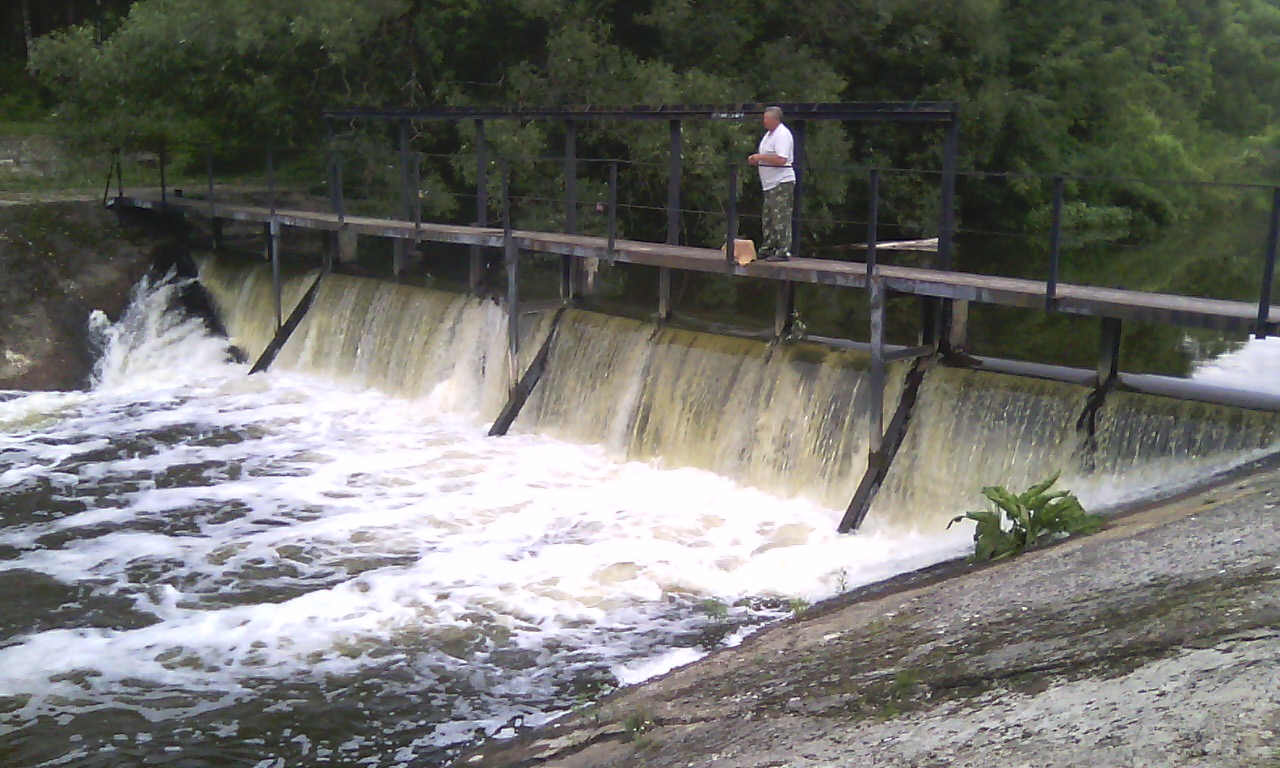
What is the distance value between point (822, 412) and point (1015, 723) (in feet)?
22.4

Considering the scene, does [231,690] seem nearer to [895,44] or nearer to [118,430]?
[118,430]

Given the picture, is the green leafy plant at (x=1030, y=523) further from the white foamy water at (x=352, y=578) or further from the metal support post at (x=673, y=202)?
the metal support post at (x=673, y=202)

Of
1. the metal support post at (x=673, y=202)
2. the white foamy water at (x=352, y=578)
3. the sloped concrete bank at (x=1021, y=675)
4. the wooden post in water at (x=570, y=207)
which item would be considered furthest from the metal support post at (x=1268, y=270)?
the wooden post in water at (x=570, y=207)

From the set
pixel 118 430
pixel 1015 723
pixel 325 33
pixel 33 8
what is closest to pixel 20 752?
pixel 1015 723

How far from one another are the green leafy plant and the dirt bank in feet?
45.9

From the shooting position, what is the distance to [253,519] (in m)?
11.9

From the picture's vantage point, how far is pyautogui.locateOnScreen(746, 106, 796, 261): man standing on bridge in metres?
11.6

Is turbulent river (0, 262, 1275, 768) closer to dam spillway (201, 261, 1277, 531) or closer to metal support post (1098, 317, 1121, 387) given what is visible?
dam spillway (201, 261, 1277, 531)

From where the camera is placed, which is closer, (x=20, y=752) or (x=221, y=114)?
(x=20, y=752)

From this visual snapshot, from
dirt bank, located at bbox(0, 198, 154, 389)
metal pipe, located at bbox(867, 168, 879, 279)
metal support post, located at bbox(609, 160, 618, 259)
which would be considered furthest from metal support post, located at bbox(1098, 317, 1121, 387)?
dirt bank, located at bbox(0, 198, 154, 389)

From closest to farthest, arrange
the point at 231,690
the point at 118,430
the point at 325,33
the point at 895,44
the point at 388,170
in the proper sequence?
1. the point at 231,690
2. the point at 118,430
3. the point at 325,33
4. the point at 388,170
5. the point at 895,44

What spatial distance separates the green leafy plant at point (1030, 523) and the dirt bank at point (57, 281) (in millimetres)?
13998

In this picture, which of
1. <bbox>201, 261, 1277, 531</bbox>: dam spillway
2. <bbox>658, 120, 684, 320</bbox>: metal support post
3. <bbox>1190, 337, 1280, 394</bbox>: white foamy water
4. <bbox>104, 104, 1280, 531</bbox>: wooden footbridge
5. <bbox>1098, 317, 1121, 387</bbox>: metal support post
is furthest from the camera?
<bbox>1190, 337, 1280, 394</bbox>: white foamy water

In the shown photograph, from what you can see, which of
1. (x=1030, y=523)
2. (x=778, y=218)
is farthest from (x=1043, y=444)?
(x=778, y=218)
